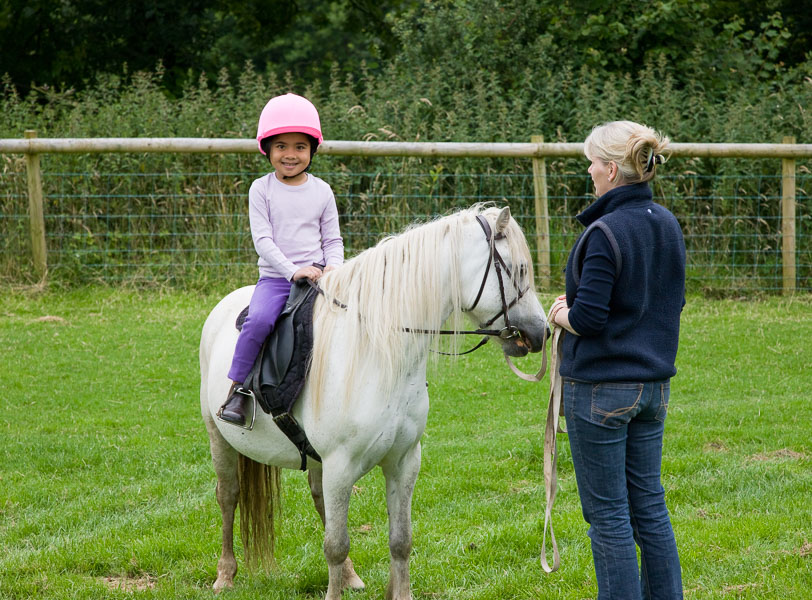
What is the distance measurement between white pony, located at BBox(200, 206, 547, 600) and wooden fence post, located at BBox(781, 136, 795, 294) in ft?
24.7

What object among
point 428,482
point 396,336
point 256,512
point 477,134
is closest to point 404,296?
point 396,336

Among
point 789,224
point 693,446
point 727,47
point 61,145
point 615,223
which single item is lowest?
point 693,446

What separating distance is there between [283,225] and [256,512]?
145cm

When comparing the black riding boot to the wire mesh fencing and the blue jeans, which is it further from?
the wire mesh fencing

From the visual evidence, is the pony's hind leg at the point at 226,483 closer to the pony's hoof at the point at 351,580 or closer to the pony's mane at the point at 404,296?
the pony's hoof at the point at 351,580

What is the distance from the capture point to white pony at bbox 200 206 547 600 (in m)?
3.26

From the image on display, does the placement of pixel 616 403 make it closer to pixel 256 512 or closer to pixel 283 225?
pixel 283 225

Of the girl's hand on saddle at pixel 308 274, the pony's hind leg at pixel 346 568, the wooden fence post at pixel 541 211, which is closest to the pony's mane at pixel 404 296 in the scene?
the girl's hand on saddle at pixel 308 274

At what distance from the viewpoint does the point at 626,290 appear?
9.49 ft

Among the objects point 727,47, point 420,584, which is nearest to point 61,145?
point 420,584

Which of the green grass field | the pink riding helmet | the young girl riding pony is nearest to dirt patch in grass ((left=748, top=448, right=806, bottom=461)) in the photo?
the green grass field

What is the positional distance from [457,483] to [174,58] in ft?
48.4

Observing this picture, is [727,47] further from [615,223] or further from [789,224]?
[615,223]

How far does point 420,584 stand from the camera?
13.2 ft
